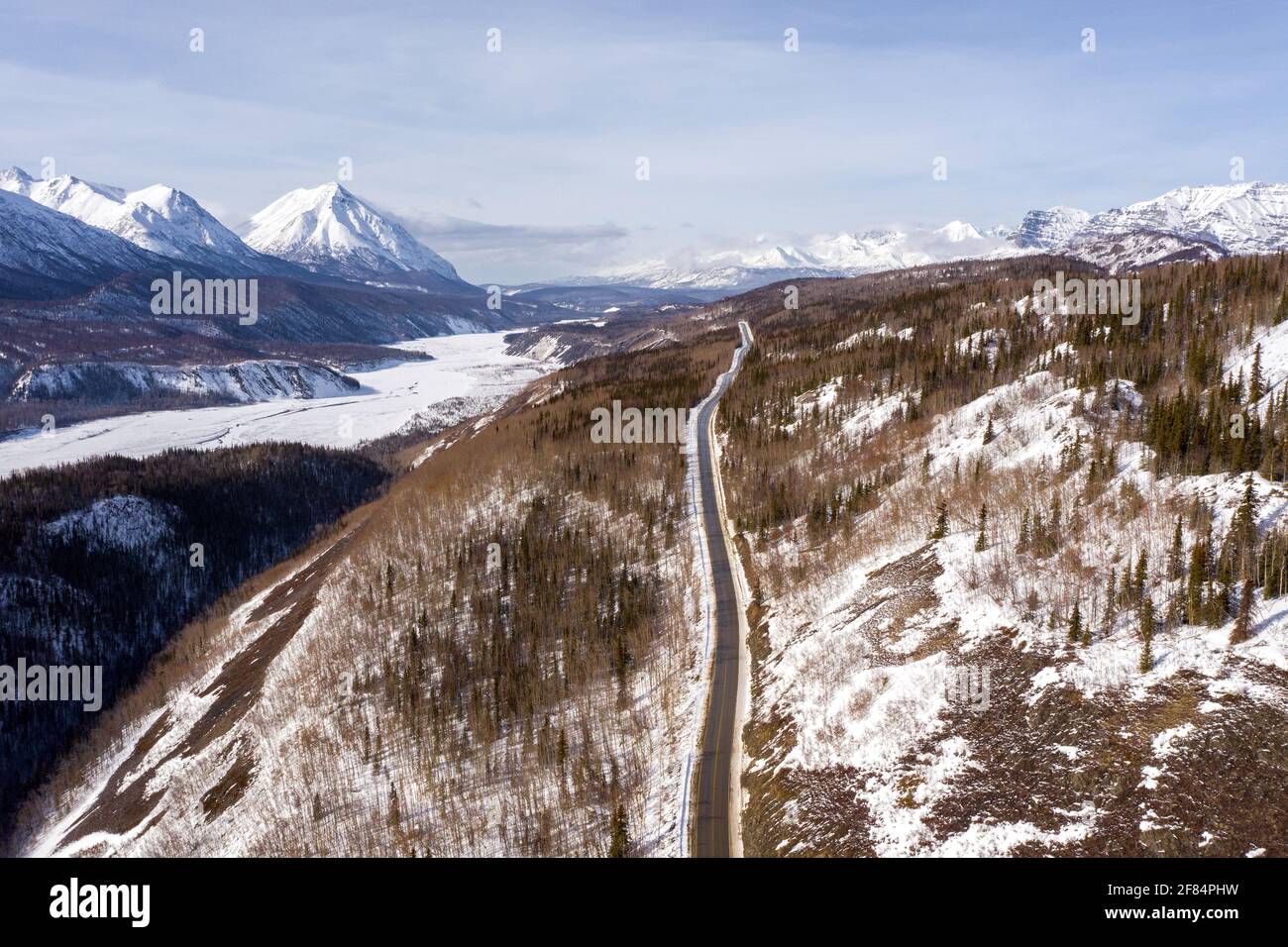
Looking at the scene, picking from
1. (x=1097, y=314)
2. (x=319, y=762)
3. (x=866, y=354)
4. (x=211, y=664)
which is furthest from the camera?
(x=866, y=354)

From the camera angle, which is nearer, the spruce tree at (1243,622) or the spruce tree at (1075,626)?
the spruce tree at (1243,622)

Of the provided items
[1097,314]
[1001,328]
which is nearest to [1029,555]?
[1097,314]

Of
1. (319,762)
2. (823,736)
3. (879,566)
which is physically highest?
(879,566)

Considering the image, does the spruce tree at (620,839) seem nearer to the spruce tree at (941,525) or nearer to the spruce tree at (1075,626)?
the spruce tree at (1075,626)

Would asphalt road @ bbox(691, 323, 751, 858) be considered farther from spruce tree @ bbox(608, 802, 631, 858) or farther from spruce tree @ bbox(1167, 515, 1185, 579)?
spruce tree @ bbox(1167, 515, 1185, 579)

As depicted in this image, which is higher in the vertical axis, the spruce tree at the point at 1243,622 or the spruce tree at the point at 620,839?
the spruce tree at the point at 1243,622

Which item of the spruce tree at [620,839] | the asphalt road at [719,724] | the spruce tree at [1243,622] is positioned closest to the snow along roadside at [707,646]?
the asphalt road at [719,724]

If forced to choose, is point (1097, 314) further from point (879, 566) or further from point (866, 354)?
point (879, 566)

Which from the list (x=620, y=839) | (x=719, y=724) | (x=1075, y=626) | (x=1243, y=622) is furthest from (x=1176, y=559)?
(x=620, y=839)

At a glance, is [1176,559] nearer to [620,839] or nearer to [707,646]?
[707,646]
